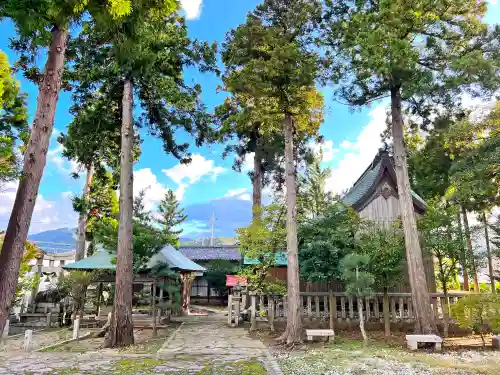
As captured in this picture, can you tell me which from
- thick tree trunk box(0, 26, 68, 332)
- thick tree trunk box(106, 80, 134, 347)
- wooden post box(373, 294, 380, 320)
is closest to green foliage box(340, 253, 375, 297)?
wooden post box(373, 294, 380, 320)

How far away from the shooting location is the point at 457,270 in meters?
11.6

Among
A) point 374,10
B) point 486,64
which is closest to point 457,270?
point 486,64

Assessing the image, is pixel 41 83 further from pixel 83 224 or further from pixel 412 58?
pixel 83 224

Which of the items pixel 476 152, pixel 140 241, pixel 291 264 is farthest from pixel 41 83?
pixel 476 152

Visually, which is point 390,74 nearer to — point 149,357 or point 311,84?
point 311,84

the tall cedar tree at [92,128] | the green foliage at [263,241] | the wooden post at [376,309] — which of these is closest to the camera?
the wooden post at [376,309]

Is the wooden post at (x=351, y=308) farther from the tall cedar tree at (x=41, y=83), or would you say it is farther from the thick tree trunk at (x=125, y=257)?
the tall cedar tree at (x=41, y=83)

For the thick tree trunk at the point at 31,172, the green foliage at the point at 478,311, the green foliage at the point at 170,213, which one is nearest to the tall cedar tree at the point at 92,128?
the thick tree trunk at the point at 31,172

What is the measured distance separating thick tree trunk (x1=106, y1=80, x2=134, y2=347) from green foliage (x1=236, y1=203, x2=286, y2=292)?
4123 mm

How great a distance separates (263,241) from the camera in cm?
1262

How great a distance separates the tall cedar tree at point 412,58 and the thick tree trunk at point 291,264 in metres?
2.71

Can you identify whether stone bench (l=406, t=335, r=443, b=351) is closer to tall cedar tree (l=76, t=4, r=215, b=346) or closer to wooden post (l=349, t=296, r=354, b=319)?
A: wooden post (l=349, t=296, r=354, b=319)

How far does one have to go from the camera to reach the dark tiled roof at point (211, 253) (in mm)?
29250

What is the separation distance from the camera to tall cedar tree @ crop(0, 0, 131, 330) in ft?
12.0
